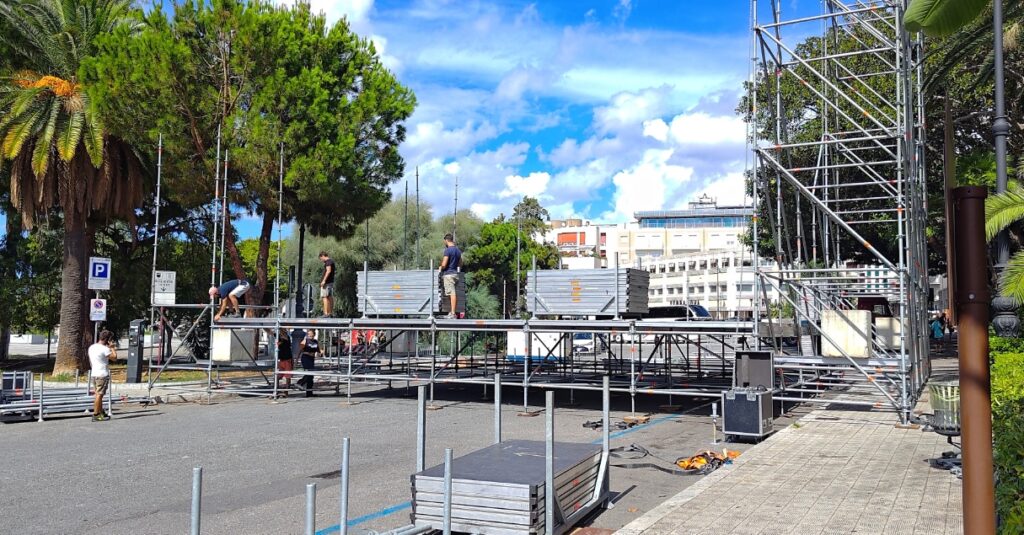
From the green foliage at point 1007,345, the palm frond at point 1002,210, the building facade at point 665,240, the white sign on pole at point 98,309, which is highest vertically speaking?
the building facade at point 665,240

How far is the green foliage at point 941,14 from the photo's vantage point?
5.38 m

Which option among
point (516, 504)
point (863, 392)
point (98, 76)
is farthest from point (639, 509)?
point (98, 76)

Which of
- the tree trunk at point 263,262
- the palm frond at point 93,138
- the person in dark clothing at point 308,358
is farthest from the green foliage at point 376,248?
the person in dark clothing at point 308,358

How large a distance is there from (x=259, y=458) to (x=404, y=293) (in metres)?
7.35

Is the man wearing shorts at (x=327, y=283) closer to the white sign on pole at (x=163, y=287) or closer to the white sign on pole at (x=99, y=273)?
the white sign on pole at (x=163, y=287)

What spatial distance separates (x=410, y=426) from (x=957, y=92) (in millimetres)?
22790

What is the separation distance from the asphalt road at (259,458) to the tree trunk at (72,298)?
1051cm

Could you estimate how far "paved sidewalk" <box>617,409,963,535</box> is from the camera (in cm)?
701

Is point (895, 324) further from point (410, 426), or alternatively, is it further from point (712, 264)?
point (712, 264)

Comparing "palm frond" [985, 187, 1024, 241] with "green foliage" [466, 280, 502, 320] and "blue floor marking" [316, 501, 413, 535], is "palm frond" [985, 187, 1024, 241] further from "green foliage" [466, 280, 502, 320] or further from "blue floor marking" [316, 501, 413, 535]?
"green foliage" [466, 280, 502, 320]

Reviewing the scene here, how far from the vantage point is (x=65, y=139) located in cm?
2559

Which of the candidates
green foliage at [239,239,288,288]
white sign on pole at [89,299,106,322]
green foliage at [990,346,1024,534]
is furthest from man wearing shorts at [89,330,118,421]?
green foliage at [239,239,288,288]

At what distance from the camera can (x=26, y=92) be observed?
83.5ft

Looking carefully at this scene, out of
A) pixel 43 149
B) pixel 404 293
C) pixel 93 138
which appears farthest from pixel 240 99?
pixel 404 293
